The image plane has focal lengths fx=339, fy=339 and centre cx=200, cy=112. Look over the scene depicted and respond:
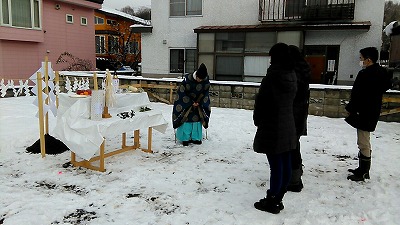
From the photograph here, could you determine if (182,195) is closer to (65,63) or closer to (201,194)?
(201,194)

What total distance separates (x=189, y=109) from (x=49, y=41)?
562 inches

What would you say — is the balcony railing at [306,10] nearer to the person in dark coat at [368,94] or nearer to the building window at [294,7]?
the building window at [294,7]

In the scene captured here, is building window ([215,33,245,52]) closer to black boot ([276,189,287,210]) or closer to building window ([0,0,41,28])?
building window ([0,0,41,28])

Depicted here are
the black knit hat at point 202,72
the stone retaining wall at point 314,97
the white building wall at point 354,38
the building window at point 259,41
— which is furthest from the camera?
the building window at point 259,41

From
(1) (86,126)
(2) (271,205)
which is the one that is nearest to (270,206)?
(2) (271,205)

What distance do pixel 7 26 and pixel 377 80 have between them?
52.2 feet

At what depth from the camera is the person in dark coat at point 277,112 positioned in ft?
10.9

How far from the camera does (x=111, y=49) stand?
30.0 metres

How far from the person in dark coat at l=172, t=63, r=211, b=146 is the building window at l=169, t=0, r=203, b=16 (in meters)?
9.55

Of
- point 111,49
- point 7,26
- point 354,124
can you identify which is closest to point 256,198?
point 354,124

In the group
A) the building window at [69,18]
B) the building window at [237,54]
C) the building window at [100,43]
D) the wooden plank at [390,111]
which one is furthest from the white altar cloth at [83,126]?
the building window at [100,43]

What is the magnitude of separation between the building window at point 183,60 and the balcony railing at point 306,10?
343 cm

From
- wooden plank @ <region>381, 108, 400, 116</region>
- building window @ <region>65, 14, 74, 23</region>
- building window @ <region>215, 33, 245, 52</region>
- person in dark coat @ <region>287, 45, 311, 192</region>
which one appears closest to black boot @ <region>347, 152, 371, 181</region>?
person in dark coat @ <region>287, 45, 311, 192</region>

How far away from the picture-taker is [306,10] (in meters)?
13.1
